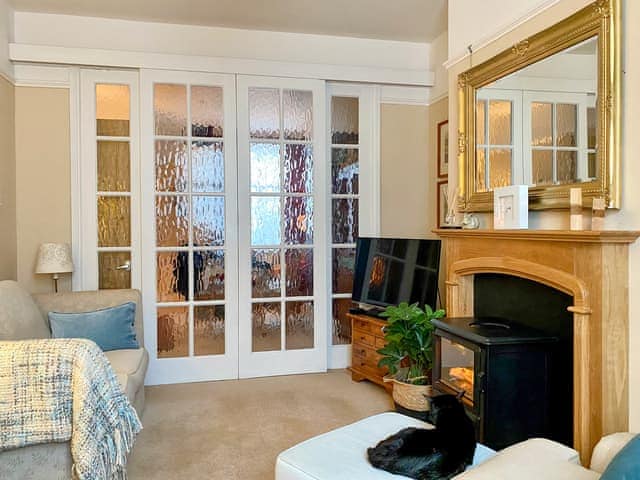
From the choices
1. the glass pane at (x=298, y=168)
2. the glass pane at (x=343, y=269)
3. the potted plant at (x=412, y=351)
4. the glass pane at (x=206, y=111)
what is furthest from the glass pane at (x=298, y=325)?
the glass pane at (x=206, y=111)

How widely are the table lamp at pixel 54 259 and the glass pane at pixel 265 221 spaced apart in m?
1.35

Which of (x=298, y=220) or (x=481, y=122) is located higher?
(x=481, y=122)

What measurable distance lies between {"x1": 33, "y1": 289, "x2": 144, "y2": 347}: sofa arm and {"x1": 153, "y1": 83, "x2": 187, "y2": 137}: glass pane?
1.29 m

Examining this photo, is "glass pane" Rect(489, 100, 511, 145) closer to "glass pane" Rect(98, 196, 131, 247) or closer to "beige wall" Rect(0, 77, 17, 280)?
"glass pane" Rect(98, 196, 131, 247)

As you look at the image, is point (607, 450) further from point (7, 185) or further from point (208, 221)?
point (7, 185)

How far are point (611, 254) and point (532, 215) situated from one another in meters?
0.61

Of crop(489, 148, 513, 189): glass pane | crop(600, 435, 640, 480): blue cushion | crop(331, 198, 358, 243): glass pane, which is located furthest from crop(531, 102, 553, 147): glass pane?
crop(331, 198, 358, 243): glass pane

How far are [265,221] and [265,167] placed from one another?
0.43 m

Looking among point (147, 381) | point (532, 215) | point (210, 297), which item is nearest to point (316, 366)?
point (210, 297)

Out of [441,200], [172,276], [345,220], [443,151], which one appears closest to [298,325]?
[345,220]

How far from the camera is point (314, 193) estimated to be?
4.21m

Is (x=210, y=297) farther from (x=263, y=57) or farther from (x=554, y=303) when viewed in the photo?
(x=554, y=303)

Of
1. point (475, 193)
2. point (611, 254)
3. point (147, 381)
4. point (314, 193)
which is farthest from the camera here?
point (314, 193)

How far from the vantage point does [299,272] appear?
4.20 meters
